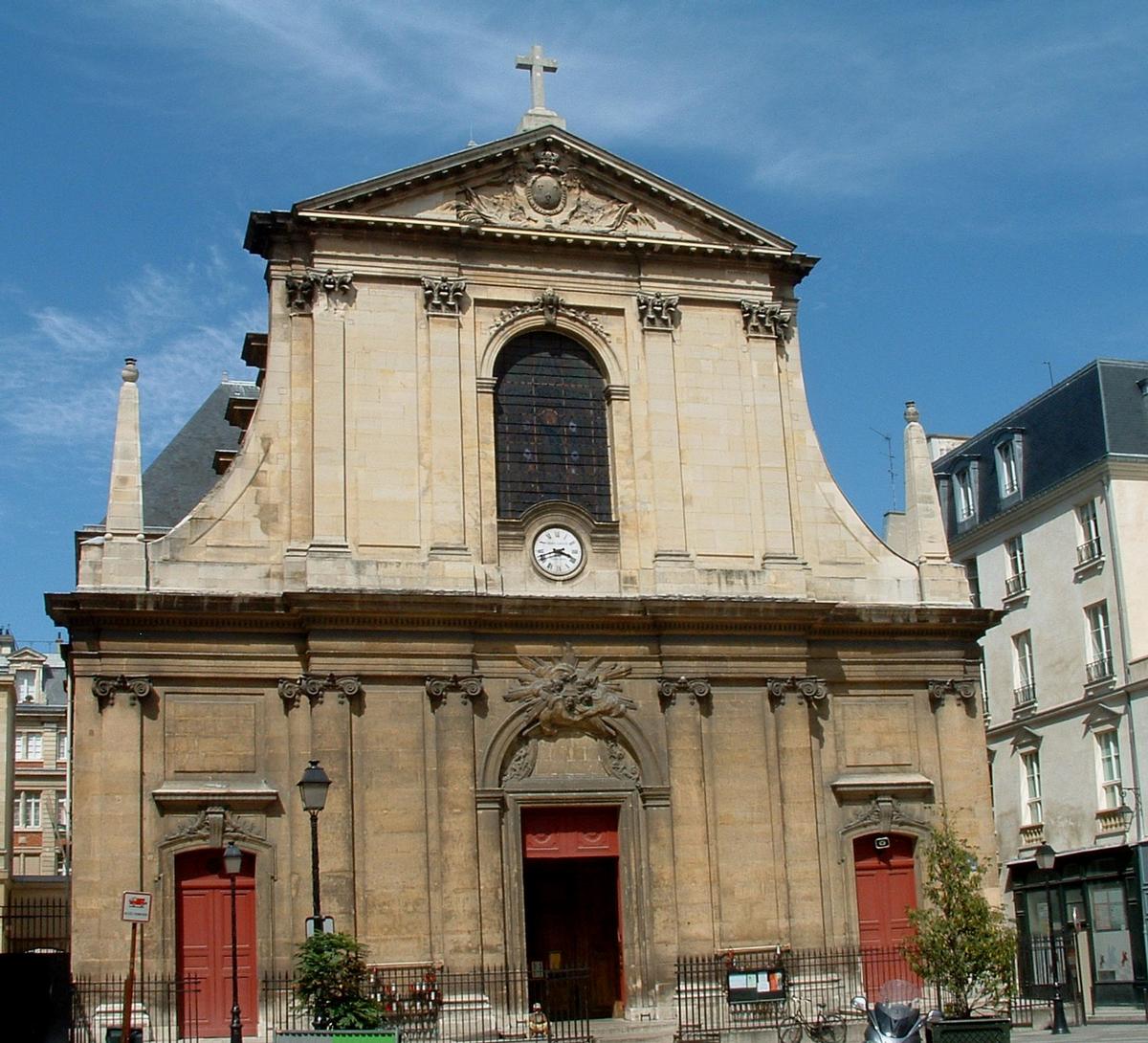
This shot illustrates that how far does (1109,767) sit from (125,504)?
20.3m

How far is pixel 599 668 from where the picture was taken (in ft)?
83.8

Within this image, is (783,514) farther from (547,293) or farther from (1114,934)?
(1114,934)

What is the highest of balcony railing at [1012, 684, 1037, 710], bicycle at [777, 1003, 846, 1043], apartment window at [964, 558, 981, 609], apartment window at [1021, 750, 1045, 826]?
apartment window at [964, 558, 981, 609]

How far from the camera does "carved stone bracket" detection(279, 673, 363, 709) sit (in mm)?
24094

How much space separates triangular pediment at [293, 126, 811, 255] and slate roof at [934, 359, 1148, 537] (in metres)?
10.3

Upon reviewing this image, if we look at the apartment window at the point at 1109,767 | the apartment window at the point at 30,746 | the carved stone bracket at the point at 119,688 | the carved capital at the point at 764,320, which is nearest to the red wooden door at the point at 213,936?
the carved stone bracket at the point at 119,688

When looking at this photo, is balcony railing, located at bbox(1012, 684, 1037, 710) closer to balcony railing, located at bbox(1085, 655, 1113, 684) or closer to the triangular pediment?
balcony railing, located at bbox(1085, 655, 1113, 684)

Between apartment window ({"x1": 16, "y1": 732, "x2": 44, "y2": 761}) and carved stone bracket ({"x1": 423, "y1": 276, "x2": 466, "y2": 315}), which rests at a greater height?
carved stone bracket ({"x1": 423, "y1": 276, "x2": 466, "y2": 315})

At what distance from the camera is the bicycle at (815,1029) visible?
22.2m

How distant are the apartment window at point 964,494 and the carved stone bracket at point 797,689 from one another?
1528 centimetres

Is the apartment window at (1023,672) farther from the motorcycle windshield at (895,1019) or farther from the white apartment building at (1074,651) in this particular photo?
the motorcycle windshield at (895,1019)

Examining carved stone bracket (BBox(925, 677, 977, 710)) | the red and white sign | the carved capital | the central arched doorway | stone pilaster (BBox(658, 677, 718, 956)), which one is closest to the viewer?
the red and white sign

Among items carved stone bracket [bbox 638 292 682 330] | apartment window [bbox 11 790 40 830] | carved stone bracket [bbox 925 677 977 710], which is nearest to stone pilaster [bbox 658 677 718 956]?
carved stone bracket [bbox 925 677 977 710]

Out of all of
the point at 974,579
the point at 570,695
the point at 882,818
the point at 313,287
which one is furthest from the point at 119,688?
the point at 974,579
